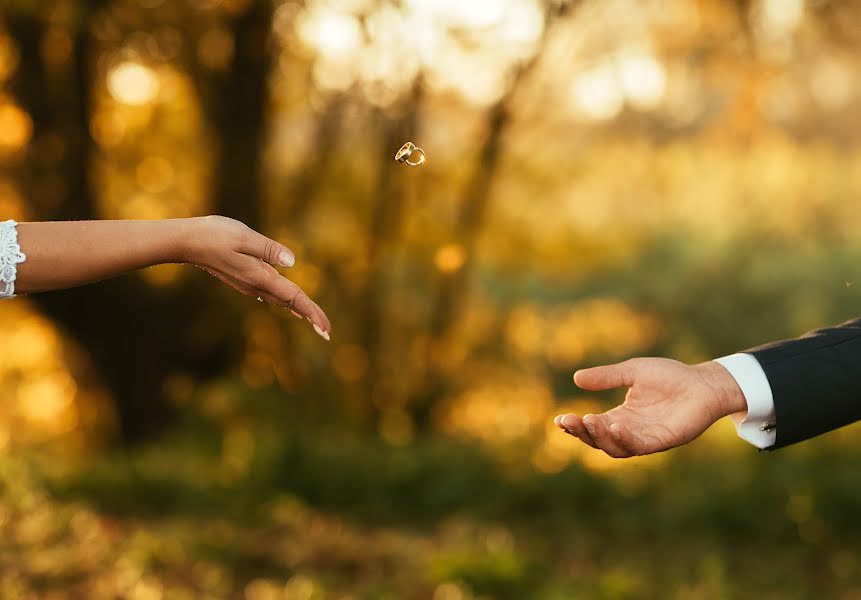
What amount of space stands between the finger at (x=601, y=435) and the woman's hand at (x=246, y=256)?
539 millimetres

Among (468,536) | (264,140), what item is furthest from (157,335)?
Result: (468,536)

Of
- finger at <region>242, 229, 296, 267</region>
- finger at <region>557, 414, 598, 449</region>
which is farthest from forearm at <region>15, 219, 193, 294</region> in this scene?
finger at <region>557, 414, 598, 449</region>

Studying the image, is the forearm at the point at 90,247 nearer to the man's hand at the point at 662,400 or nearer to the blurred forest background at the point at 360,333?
the man's hand at the point at 662,400

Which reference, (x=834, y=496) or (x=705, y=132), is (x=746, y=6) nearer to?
(x=834, y=496)

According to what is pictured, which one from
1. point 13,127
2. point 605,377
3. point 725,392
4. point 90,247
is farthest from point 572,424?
point 13,127

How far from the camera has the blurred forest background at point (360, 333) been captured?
5.11m

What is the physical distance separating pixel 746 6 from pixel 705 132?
509 centimetres

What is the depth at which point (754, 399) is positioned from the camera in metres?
1.94

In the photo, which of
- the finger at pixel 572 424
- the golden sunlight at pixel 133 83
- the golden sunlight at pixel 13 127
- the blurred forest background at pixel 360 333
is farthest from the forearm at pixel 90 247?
the golden sunlight at pixel 133 83

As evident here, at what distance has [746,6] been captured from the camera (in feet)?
21.8

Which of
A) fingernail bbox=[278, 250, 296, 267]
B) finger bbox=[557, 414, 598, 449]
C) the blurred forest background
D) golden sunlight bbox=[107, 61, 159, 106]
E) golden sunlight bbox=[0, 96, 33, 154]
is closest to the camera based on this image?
finger bbox=[557, 414, 598, 449]

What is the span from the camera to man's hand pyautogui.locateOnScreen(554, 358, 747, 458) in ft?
6.08

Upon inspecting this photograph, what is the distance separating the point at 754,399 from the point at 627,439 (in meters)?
0.31

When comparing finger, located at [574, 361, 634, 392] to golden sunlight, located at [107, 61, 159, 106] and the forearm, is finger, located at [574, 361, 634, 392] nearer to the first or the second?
the forearm
